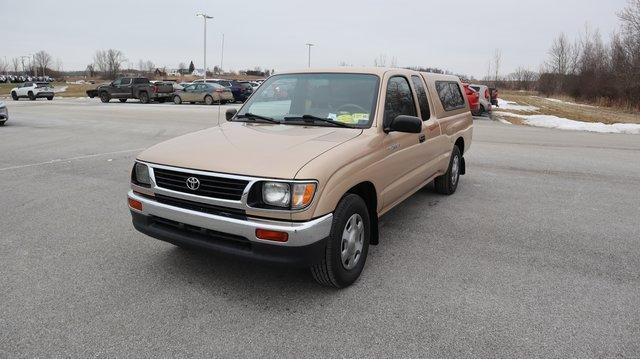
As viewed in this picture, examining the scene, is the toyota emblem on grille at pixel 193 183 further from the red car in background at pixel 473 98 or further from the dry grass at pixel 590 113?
the dry grass at pixel 590 113

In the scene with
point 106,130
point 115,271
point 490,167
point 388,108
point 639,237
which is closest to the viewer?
point 115,271

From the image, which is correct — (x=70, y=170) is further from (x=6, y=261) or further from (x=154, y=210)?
(x=154, y=210)

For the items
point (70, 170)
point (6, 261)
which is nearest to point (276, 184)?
point (6, 261)

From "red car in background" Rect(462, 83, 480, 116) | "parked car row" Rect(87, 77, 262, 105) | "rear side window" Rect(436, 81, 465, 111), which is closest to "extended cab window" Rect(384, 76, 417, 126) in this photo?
"rear side window" Rect(436, 81, 465, 111)

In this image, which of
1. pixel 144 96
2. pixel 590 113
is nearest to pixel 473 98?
pixel 590 113

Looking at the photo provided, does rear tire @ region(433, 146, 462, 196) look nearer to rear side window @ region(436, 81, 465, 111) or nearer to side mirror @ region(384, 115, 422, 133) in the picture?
rear side window @ region(436, 81, 465, 111)

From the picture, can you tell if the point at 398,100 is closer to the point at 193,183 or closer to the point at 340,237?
the point at 340,237

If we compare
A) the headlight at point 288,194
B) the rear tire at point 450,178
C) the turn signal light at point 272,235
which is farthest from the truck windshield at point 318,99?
the rear tire at point 450,178

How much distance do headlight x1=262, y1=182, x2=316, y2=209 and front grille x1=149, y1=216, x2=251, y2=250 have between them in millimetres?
351

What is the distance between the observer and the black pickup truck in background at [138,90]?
34281 millimetres

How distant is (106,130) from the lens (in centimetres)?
1562

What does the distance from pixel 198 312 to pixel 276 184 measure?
42.7 inches

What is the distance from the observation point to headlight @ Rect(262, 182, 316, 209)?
10.6 ft

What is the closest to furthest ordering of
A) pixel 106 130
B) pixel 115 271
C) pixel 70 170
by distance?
pixel 115 271 → pixel 70 170 → pixel 106 130
